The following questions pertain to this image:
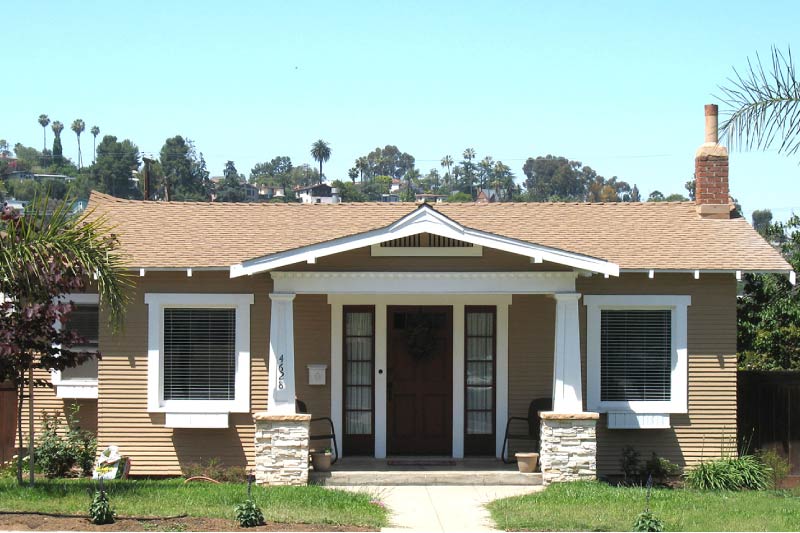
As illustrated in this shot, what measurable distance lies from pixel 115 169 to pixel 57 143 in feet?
153

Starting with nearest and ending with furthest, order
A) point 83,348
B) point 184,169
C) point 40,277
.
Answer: point 40,277 → point 83,348 → point 184,169

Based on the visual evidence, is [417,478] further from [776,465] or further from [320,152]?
[320,152]

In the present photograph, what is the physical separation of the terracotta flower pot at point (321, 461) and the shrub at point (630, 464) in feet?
13.7

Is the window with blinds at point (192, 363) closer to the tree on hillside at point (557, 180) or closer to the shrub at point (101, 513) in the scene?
the shrub at point (101, 513)

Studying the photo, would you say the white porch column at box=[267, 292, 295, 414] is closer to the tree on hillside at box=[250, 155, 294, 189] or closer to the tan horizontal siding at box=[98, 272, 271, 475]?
the tan horizontal siding at box=[98, 272, 271, 475]

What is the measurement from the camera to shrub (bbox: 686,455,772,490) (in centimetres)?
1472

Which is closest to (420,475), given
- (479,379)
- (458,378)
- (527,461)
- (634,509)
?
(527,461)

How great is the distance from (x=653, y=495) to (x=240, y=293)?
6.26 meters

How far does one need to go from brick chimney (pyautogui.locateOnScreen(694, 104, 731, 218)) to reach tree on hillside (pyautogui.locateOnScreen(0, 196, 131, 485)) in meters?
9.33

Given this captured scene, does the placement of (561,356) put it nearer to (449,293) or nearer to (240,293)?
(449,293)

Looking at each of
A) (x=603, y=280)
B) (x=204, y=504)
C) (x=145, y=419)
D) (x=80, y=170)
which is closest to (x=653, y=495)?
(x=603, y=280)

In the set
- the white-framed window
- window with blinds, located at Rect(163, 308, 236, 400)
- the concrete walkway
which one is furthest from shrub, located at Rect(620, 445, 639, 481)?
the white-framed window

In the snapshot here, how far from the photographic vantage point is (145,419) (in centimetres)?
1527

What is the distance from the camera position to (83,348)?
636 inches
